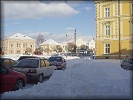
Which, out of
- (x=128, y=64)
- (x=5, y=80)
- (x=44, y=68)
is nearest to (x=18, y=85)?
(x=5, y=80)

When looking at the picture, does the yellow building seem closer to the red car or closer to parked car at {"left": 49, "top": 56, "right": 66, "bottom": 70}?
parked car at {"left": 49, "top": 56, "right": 66, "bottom": 70}

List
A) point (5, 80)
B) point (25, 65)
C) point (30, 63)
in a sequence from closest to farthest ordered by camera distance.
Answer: point (5, 80) → point (25, 65) → point (30, 63)

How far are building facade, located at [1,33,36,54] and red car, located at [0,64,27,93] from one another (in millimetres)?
68562

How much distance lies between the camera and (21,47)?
83.0 m

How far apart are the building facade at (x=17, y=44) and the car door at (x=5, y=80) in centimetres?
6913

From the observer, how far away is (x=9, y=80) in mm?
8492

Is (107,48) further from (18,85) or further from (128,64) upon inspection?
(18,85)

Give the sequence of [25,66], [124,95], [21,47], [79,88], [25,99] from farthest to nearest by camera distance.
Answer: [21,47]
[25,66]
[79,88]
[124,95]
[25,99]

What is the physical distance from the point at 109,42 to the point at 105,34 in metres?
1.72

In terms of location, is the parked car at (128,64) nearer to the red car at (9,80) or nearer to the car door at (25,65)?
the car door at (25,65)

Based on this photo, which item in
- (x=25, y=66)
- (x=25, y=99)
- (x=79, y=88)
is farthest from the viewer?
(x=25, y=66)

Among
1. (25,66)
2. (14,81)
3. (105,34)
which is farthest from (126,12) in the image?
(14,81)

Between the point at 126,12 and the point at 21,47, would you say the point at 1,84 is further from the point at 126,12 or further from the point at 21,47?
the point at 21,47

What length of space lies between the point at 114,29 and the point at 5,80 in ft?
104
